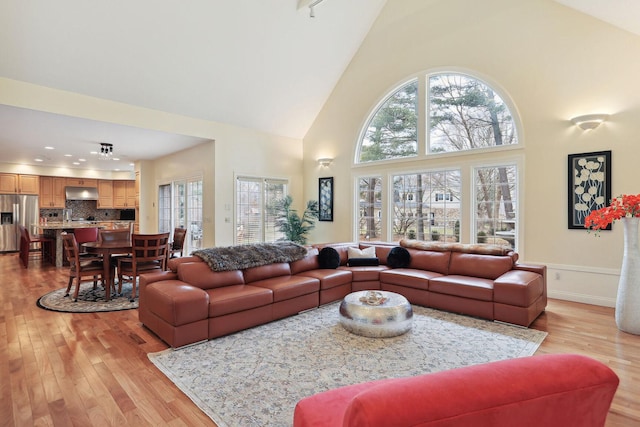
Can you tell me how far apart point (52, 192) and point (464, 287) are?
39.7 feet

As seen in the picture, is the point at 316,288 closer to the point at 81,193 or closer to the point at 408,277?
the point at 408,277

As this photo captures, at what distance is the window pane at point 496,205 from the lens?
16.7ft

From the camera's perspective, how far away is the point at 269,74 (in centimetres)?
597

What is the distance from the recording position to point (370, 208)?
22.6ft

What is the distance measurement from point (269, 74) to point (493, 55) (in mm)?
3771

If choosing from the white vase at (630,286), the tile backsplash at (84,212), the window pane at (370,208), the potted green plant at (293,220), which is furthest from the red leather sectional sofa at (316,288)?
the tile backsplash at (84,212)

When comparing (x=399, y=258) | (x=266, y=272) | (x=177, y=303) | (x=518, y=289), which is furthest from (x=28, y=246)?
(x=518, y=289)

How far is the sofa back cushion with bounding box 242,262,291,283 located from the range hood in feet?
31.6

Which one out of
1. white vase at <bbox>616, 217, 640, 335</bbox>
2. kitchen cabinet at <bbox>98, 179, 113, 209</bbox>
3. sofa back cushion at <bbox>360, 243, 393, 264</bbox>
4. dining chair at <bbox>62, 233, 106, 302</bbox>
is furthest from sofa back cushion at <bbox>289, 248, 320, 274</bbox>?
kitchen cabinet at <bbox>98, 179, 113, 209</bbox>

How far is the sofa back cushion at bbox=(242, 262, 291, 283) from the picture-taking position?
406 cm

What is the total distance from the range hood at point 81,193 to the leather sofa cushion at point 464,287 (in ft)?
37.3

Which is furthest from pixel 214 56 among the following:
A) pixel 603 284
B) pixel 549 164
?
pixel 603 284

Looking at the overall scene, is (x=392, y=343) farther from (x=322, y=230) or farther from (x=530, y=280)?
(x=322, y=230)

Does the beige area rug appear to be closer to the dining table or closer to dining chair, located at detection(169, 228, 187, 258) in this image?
the dining table
